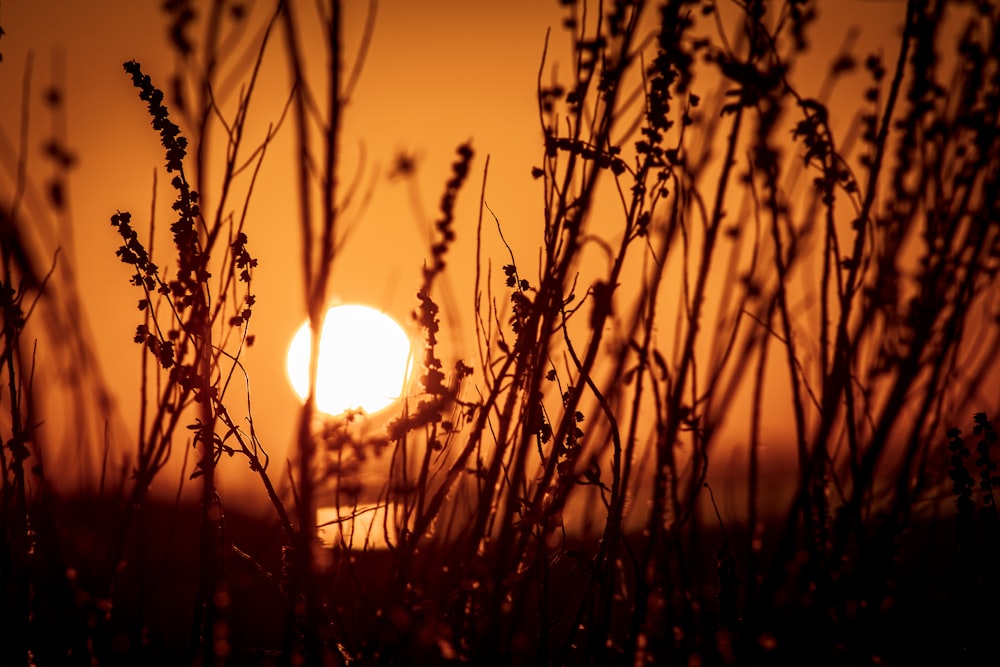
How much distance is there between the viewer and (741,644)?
1710mm

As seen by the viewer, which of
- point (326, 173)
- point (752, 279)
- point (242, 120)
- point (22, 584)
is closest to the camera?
point (326, 173)

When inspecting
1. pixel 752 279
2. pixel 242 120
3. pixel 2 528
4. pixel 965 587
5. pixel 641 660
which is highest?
pixel 242 120

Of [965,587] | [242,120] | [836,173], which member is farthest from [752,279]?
[242,120]

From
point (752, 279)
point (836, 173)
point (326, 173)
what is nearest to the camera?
point (326, 173)

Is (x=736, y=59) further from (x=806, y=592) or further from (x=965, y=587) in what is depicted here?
(x=965, y=587)

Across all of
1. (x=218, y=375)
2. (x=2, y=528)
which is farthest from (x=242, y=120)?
(x=2, y=528)

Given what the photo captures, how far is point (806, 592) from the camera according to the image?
191cm

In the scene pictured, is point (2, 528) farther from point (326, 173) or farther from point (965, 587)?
point (965, 587)

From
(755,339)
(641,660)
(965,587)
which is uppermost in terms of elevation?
(755,339)

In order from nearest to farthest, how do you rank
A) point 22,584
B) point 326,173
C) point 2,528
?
point 326,173 < point 2,528 < point 22,584

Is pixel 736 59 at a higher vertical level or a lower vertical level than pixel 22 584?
higher

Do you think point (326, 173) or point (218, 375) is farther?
point (218, 375)

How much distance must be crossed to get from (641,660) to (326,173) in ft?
5.17

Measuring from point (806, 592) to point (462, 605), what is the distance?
0.78 meters
